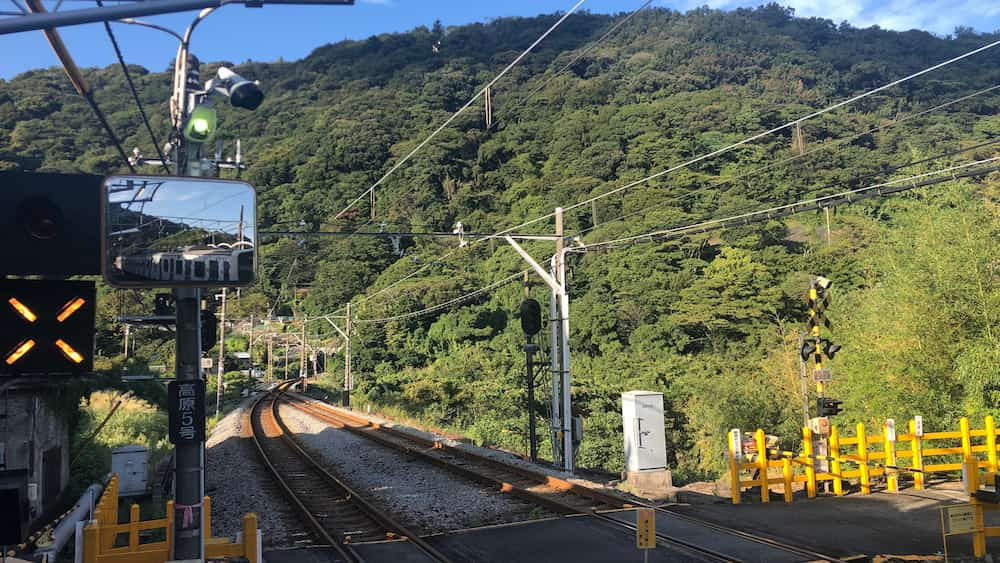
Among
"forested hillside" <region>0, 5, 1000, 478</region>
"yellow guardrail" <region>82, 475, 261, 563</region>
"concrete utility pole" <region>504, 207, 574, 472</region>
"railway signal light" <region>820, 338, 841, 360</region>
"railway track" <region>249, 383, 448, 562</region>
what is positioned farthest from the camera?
"forested hillside" <region>0, 5, 1000, 478</region>

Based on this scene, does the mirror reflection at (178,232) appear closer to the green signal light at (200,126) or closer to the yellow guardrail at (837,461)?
the green signal light at (200,126)

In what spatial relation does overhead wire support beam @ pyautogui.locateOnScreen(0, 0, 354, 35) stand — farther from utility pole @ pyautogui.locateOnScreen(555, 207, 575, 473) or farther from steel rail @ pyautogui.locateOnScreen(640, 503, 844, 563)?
utility pole @ pyautogui.locateOnScreen(555, 207, 575, 473)

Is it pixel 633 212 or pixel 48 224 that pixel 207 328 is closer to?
pixel 48 224

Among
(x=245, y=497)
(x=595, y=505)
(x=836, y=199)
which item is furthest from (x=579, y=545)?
(x=245, y=497)

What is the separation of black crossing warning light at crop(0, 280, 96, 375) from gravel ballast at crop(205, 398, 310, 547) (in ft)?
16.7

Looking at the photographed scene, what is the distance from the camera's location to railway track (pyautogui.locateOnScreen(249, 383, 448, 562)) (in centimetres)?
978

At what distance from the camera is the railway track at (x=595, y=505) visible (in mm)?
8164

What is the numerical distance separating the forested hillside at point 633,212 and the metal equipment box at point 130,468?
8.67 metres

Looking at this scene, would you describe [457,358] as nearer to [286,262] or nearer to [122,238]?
[286,262]

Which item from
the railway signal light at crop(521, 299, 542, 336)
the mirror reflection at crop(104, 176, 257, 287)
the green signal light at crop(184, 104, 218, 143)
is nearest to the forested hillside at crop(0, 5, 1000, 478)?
the green signal light at crop(184, 104, 218, 143)

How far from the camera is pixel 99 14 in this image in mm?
5105

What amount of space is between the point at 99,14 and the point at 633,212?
49141 millimetres

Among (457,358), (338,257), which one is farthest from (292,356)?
(457,358)

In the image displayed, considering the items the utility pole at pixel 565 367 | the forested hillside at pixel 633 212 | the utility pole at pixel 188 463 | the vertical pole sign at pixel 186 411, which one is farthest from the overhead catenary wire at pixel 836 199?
the vertical pole sign at pixel 186 411
